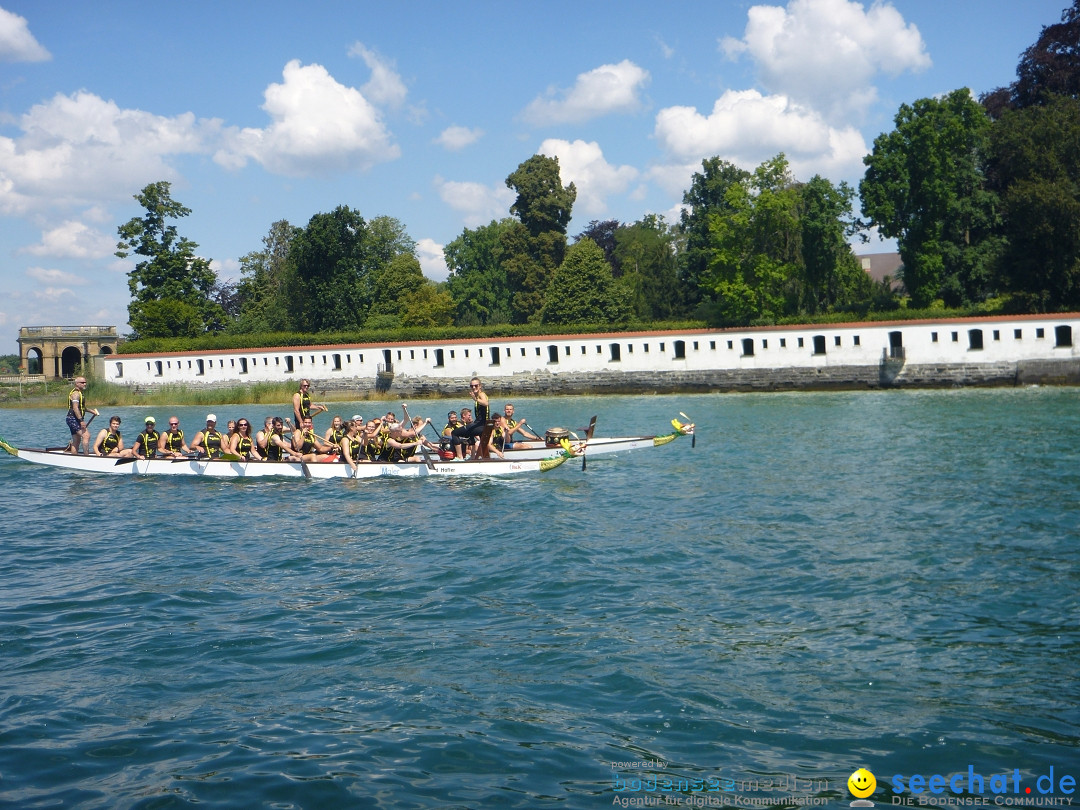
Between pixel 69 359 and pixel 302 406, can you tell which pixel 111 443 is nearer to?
pixel 302 406

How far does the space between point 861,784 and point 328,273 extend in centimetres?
6327

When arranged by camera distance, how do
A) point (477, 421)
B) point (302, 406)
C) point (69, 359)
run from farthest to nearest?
point (69, 359) < point (302, 406) < point (477, 421)

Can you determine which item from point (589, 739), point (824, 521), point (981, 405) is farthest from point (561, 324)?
point (589, 739)

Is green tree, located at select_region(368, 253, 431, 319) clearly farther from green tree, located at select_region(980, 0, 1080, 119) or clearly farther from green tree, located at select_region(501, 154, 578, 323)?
green tree, located at select_region(980, 0, 1080, 119)

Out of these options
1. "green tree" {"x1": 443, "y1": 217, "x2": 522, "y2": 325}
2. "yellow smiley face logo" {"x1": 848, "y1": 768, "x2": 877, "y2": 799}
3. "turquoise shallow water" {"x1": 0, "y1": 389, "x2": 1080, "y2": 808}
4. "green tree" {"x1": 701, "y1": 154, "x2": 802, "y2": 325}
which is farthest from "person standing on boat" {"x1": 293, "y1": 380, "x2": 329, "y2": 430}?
"green tree" {"x1": 443, "y1": 217, "x2": 522, "y2": 325}

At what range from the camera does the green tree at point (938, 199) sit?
48.8 meters

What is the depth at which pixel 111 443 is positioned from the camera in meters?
22.6

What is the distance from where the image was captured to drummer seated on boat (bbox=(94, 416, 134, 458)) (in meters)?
22.4

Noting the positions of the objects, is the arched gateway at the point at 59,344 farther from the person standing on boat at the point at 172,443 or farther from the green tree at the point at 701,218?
the person standing on boat at the point at 172,443

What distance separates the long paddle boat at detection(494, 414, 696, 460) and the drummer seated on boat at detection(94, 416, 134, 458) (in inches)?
377

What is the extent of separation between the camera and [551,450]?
2091 centimetres

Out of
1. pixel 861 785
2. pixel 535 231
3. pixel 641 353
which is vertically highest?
pixel 535 231

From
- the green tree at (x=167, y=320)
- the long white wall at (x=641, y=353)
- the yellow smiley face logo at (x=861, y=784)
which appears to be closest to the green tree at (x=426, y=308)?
the long white wall at (x=641, y=353)

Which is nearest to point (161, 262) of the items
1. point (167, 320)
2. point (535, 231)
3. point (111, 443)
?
point (167, 320)
